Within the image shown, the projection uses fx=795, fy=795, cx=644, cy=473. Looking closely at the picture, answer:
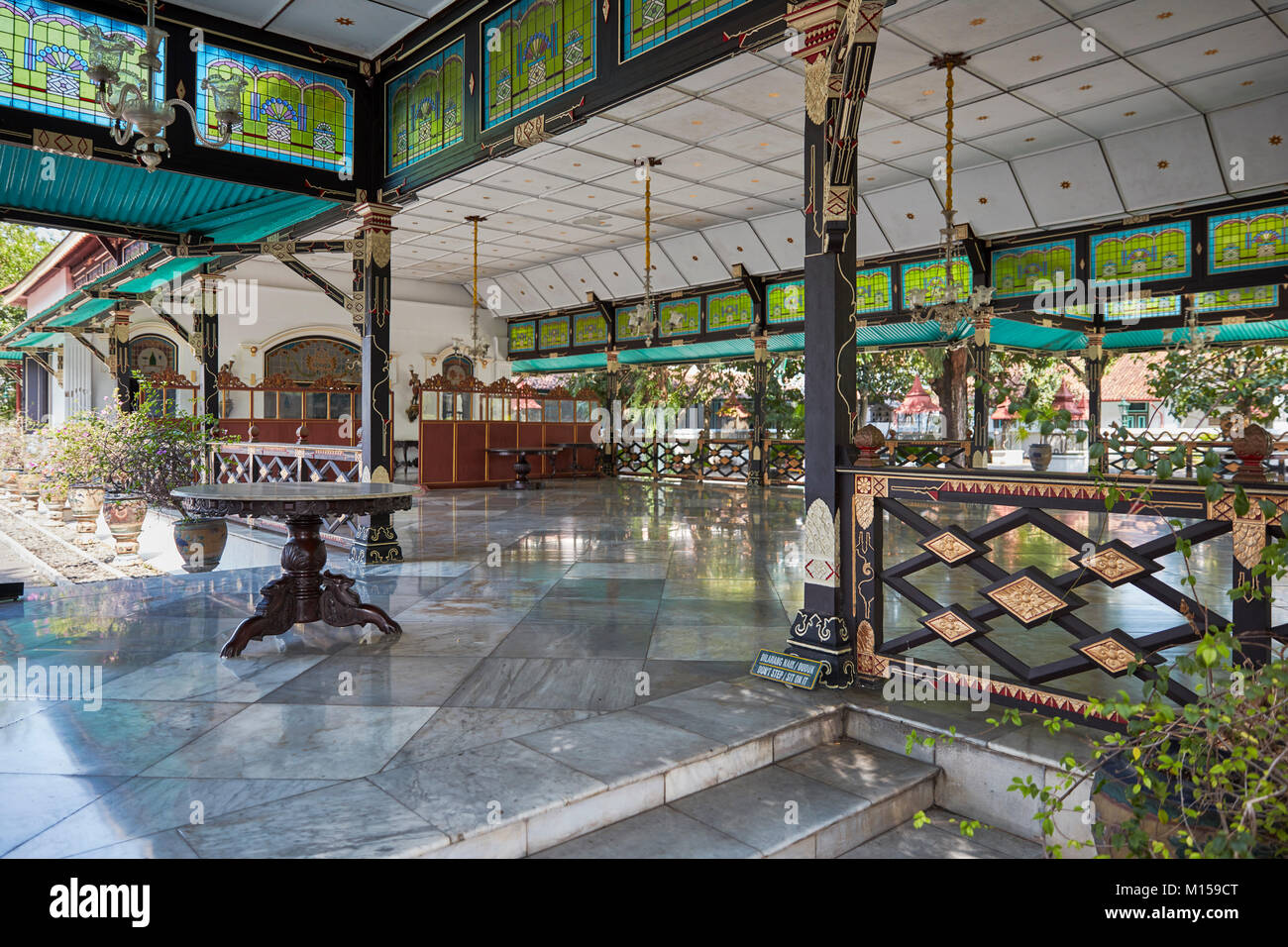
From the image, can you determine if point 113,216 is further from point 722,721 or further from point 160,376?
point 722,721

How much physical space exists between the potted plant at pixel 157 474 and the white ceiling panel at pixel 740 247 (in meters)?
7.25

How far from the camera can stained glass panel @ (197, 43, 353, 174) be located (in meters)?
5.74

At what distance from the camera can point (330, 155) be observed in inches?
252

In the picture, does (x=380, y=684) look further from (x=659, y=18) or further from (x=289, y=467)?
(x=289, y=467)

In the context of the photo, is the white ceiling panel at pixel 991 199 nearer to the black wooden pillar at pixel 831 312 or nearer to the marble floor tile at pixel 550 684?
the black wooden pillar at pixel 831 312

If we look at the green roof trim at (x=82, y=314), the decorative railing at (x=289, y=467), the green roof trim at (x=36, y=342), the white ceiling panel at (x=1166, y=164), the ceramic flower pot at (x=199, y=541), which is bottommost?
the ceramic flower pot at (x=199, y=541)

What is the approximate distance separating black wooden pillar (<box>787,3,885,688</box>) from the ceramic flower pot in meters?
6.32

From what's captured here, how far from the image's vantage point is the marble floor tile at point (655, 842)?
2275 mm

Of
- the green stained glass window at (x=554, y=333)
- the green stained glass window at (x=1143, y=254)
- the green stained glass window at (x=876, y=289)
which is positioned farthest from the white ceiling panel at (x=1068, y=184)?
the green stained glass window at (x=554, y=333)

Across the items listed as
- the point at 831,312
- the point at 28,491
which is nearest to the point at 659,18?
the point at 831,312

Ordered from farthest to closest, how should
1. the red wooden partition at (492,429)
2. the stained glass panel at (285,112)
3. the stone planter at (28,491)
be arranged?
the red wooden partition at (492,429) → the stone planter at (28,491) → the stained glass panel at (285,112)

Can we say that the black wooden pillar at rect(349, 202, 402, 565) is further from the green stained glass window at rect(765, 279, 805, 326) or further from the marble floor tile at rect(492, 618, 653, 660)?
the green stained glass window at rect(765, 279, 805, 326)

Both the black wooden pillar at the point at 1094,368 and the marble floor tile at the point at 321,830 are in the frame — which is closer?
the marble floor tile at the point at 321,830
